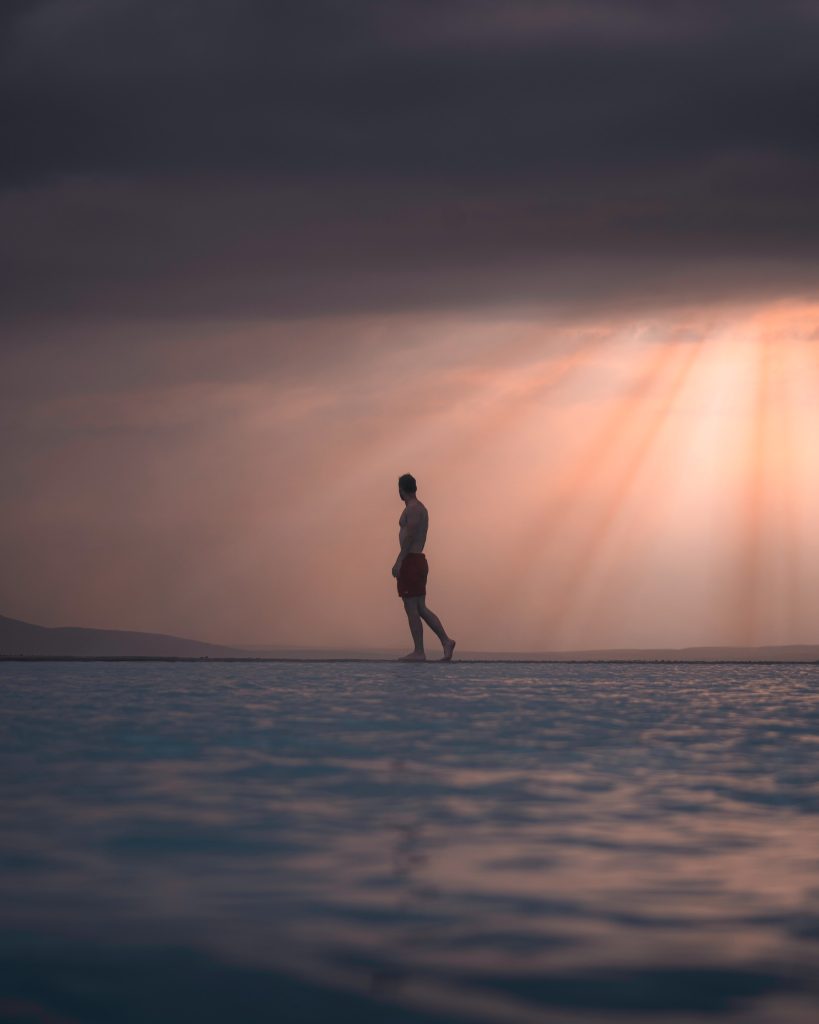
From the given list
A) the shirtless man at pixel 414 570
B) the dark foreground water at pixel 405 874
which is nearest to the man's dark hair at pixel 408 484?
the shirtless man at pixel 414 570

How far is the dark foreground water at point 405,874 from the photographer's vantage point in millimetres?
2354

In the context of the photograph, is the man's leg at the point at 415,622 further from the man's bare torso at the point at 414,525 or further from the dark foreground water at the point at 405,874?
the dark foreground water at the point at 405,874

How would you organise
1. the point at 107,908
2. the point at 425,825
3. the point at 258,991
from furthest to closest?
the point at 425,825 → the point at 107,908 → the point at 258,991

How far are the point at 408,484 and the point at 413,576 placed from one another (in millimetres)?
1215

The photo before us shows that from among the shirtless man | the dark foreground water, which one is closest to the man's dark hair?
the shirtless man

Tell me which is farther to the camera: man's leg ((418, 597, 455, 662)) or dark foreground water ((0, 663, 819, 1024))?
man's leg ((418, 597, 455, 662))

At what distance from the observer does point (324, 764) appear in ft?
18.4

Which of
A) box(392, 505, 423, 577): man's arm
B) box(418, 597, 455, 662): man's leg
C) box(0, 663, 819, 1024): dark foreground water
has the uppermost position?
box(392, 505, 423, 577): man's arm

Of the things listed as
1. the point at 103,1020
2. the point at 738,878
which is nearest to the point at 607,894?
the point at 738,878

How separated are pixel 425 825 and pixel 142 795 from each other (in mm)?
1075

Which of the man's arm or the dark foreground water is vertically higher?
the man's arm

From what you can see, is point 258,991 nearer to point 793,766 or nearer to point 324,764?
point 324,764

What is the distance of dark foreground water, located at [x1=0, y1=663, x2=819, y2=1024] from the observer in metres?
2.35

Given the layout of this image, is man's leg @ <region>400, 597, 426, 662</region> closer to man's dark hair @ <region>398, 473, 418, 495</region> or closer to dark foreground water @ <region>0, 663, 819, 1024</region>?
man's dark hair @ <region>398, 473, 418, 495</region>
